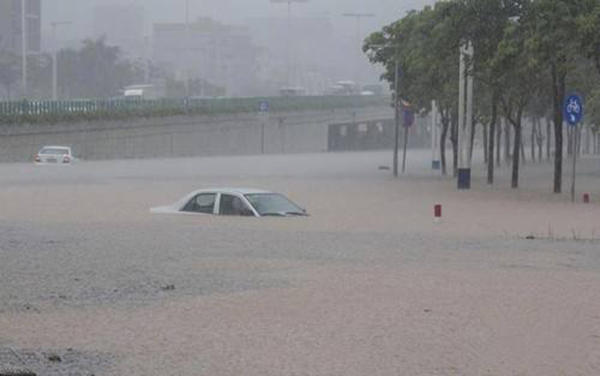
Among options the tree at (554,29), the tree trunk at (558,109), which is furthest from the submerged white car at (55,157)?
the tree at (554,29)

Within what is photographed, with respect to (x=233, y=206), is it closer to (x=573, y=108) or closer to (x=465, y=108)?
(x=573, y=108)

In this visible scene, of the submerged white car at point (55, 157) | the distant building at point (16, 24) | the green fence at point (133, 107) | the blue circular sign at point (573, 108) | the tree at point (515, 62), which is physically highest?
the distant building at point (16, 24)

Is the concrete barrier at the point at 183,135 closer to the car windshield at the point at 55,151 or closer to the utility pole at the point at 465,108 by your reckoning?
the car windshield at the point at 55,151

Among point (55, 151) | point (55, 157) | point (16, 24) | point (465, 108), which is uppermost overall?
point (16, 24)

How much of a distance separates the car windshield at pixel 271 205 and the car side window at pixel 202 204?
35.1 inches

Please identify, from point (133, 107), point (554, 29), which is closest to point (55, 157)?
point (133, 107)

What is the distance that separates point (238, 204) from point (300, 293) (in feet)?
40.8

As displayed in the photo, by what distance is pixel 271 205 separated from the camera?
28422 mm

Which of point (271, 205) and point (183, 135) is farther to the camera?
point (183, 135)

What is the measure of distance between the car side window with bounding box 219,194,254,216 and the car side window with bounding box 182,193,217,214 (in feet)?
1.21

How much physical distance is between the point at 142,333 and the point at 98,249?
29.8 ft

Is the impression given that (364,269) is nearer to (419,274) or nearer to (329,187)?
(419,274)

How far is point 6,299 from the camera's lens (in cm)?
1459

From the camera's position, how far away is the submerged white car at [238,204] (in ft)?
91.2
